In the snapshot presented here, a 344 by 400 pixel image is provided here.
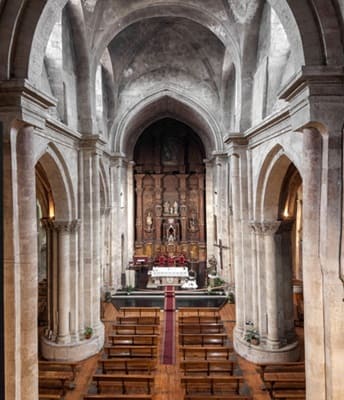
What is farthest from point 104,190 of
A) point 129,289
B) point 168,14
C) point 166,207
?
point 166,207

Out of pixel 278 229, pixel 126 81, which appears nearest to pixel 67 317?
pixel 278 229

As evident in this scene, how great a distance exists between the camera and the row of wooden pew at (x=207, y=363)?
1012 centimetres

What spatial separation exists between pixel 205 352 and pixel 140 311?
570cm

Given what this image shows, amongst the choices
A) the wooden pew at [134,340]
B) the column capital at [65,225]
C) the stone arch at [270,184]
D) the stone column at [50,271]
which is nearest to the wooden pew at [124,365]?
the wooden pew at [134,340]

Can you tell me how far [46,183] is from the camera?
44.5 feet

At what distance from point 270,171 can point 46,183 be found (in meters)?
8.17

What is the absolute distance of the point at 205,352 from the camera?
40.4 feet

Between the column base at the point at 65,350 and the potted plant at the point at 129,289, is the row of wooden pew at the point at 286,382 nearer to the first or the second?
the column base at the point at 65,350

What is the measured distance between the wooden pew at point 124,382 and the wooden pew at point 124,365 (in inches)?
18.2

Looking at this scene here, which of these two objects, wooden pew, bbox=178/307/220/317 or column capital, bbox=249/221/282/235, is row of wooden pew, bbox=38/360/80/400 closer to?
wooden pew, bbox=178/307/220/317

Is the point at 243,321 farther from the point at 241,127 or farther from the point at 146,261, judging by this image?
the point at 146,261

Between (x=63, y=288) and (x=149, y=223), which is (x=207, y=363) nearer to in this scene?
(x=63, y=288)

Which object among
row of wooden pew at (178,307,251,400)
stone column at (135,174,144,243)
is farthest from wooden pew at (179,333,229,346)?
stone column at (135,174,144,243)

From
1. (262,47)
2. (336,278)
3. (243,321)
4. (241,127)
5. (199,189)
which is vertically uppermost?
(262,47)
